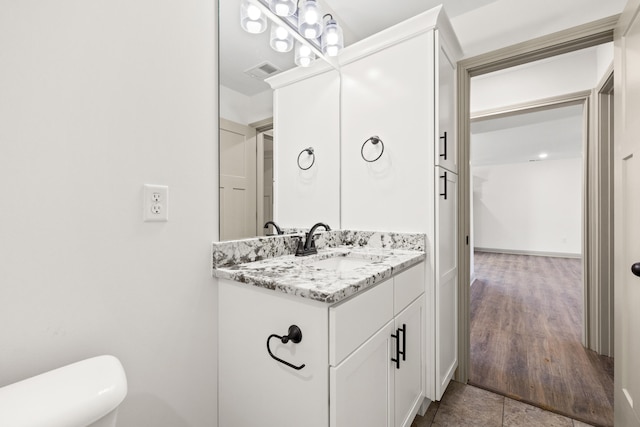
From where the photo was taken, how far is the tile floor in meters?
1.50

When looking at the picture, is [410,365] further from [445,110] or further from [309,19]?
[309,19]

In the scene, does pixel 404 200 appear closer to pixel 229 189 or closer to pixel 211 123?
pixel 229 189

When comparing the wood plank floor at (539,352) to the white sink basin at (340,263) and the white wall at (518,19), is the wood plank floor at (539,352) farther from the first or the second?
the white wall at (518,19)

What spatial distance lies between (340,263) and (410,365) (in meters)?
0.58

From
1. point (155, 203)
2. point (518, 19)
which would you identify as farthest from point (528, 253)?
point (155, 203)

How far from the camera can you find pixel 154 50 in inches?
36.3

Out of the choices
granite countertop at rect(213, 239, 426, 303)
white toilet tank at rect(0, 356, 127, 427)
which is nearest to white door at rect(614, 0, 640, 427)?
granite countertop at rect(213, 239, 426, 303)

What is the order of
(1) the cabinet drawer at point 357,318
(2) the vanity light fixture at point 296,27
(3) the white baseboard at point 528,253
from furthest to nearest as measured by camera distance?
(3) the white baseboard at point 528,253
(2) the vanity light fixture at point 296,27
(1) the cabinet drawer at point 357,318

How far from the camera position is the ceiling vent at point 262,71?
1304 millimetres

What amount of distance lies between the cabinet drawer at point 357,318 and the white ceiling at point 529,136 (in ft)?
9.67

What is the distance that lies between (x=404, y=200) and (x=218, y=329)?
1.15 meters

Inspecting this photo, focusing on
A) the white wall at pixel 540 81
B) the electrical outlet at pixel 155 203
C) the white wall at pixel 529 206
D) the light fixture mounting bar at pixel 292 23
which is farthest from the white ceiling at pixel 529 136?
the electrical outlet at pixel 155 203

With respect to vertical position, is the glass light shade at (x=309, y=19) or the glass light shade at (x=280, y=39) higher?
the glass light shade at (x=309, y=19)

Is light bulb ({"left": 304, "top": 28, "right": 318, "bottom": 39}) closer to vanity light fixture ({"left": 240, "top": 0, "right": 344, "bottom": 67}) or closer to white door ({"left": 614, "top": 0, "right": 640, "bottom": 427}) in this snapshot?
vanity light fixture ({"left": 240, "top": 0, "right": 344, "bottom": 67})
